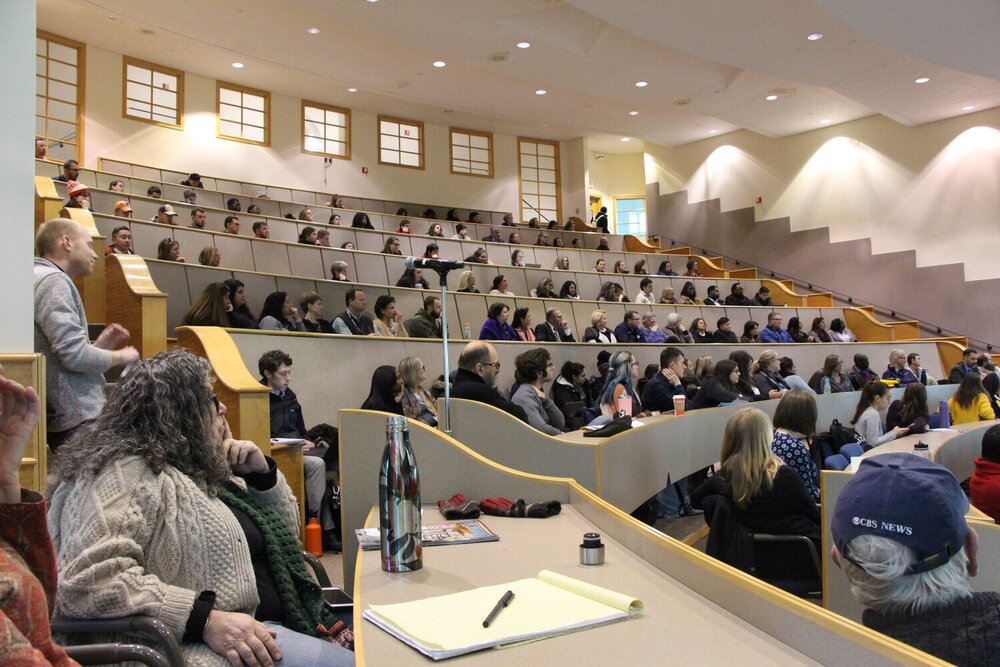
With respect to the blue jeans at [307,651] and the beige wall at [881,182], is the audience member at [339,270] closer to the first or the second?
the blue jeans at [307,651]

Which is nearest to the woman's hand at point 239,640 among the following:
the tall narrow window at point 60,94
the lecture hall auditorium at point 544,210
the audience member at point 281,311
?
the lecture hall auditorium at point 544,210

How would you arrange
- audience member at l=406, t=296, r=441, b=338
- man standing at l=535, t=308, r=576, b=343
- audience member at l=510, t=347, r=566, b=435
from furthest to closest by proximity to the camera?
man standing at l=535, t=308, r=576, b=343 → audience member at l=406, t=296, r=441, b=338 → audience member at l=510, t=347, r=566, b=435

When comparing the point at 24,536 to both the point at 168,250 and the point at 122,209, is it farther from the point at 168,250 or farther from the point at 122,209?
the point at 122,209

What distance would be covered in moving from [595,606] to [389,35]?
28.5 ft

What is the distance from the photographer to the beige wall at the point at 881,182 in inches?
420

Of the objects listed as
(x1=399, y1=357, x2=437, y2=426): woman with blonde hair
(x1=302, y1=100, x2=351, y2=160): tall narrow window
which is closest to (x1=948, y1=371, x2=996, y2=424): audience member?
(x1=399, y1=357, x2=437, y2=426): woman with blonde hair

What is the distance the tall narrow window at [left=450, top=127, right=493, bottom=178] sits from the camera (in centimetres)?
1412

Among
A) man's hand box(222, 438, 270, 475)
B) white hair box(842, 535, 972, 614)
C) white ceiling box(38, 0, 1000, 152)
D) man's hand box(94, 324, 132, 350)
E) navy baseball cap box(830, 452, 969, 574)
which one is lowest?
white hair box(842, 535, 972, 614)

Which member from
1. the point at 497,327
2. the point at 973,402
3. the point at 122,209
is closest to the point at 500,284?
the point at 497,327

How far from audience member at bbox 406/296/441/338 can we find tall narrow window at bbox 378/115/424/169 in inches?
305

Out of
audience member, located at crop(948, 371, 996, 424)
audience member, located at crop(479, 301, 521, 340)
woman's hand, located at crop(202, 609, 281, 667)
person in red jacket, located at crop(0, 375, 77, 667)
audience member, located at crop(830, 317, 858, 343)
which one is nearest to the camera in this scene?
person in red jacket, located at crop(0, 375, 77, 667)

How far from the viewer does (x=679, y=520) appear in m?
4.90

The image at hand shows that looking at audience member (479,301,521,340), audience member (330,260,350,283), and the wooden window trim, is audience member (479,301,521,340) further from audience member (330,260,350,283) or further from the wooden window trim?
the wooden window trim

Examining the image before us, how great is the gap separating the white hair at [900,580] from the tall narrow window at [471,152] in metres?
13.1
